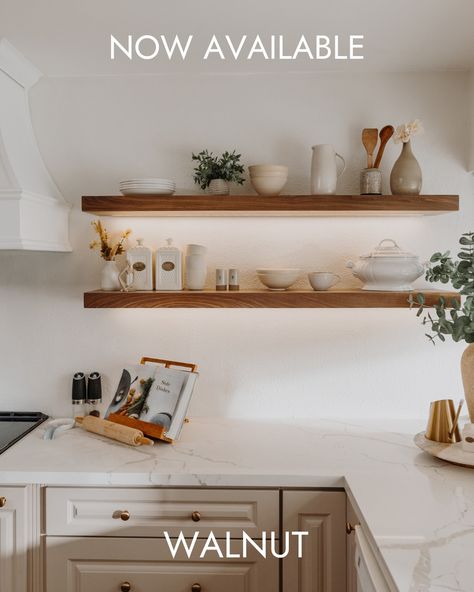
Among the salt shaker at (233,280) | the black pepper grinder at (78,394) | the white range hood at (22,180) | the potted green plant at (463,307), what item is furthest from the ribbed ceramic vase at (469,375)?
the white range hood at (22,180)

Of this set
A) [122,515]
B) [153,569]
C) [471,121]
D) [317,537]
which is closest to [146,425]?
[122,515]

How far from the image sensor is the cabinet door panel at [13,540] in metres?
1.77

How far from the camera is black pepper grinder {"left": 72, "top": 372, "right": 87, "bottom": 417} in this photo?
2.31 m

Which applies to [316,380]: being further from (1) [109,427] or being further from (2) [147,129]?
(2) [147,129]

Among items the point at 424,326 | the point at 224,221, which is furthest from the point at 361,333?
the point at 224,221

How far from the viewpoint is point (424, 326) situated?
236 cm

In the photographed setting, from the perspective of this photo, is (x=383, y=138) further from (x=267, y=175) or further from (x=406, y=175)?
(x=267, y=175)

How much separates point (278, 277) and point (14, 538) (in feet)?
4.22

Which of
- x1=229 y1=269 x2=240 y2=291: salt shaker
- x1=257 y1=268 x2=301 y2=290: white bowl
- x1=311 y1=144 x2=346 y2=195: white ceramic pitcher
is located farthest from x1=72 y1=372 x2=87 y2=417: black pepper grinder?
x1=311 y1=144 x2=346 y2=195: white ceramic pitcher

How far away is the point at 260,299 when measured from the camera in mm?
2074

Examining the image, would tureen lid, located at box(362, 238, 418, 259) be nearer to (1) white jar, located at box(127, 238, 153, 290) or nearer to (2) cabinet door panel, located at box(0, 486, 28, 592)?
(1) white jar, located at box(127, 238, 153, 290)

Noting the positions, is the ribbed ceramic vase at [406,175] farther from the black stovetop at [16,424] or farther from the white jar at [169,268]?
the black stovetop at [16,424]

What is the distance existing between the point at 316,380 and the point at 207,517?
0.84 m

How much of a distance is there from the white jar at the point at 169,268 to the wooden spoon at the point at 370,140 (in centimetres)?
86
